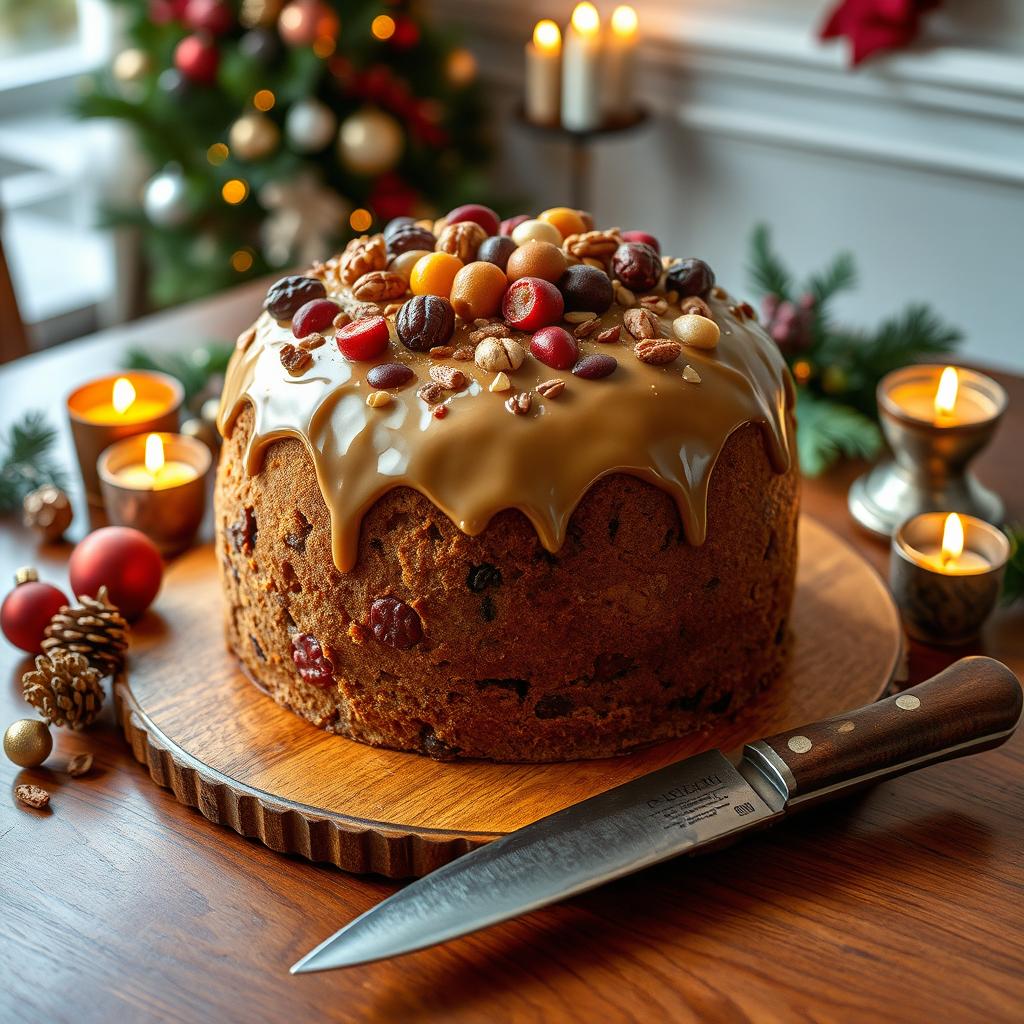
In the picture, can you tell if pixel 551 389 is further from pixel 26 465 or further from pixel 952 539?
pixel 26 465

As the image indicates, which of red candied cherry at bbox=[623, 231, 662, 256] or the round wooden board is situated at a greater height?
red candied cherry at bbox=[623, 231, 662, 256]

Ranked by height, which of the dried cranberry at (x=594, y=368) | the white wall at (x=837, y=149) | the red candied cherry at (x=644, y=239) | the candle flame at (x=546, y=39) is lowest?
the white wall at (x=837, y=149)

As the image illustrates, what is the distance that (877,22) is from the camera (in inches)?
97.4

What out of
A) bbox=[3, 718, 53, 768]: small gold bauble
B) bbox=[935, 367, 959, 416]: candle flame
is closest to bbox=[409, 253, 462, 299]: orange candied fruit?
bbox=[3, 718, 53, 768]: small gold bauble

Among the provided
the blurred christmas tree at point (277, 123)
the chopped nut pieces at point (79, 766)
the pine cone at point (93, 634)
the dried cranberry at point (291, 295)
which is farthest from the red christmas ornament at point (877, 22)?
the chopped nut pieces at point (79, 766)

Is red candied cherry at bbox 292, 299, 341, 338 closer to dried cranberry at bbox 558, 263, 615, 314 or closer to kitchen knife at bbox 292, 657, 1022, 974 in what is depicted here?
dried cranberry at bbox 558, 263, 615, 314

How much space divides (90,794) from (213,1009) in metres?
0.28

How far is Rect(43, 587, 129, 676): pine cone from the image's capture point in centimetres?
117

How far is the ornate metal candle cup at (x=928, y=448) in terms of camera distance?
1.38 meters

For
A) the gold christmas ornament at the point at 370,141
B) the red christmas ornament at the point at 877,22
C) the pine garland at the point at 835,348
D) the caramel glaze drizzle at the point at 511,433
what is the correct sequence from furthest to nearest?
1. the gold christmas ornament at the point at 370,141
2. the red christmas ornament at the point at 877,22
3. the pine garland at the point at 835,348
4. the caramel glaze drizzle at the point at 511,433

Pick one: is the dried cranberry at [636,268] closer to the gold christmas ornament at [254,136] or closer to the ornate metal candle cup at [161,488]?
the ornate metal candle cup at [161,488]

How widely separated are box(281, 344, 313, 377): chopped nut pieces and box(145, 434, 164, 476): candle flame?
0.40 m

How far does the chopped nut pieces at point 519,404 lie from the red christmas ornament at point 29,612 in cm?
52

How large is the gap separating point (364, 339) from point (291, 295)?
14 centimetres
